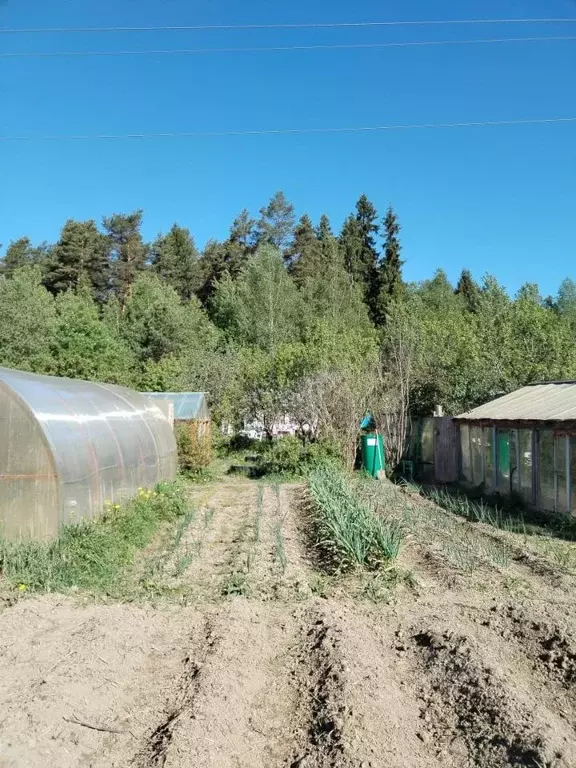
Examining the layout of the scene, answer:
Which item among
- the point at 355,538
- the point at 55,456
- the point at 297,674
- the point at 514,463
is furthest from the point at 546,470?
the point at 297,674

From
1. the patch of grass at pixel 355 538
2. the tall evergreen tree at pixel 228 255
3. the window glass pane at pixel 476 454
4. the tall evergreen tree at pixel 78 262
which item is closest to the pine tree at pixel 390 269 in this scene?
the tall evergreen tree at pixel 228 255

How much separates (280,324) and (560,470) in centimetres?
3110

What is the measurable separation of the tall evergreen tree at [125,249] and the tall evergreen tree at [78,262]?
3.43ft

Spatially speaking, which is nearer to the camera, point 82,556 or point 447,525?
point 82,556

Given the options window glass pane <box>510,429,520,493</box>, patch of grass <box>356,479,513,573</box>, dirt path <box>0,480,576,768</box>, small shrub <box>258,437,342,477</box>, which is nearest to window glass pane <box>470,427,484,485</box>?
patch of grass <box>356,479,513,573</box>

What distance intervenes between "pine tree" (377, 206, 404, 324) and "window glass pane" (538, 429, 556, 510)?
3428 cm

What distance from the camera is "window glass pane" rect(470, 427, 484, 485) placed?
1833 cm

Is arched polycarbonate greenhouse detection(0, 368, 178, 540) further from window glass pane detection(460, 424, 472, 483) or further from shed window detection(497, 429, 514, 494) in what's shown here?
window glass pane detection(460, 424, 472, 483)

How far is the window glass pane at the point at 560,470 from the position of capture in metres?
12.9

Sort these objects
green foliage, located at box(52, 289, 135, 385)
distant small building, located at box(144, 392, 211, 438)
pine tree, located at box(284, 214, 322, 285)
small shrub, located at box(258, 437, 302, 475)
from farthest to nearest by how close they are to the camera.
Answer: pine tree, located at box(284, 214, 322, 285) < green foliage, located at box(52, 289, 135, 385) < distant small building, located at box(144, 392, 211, 438) < small shrub, located at box(258, 437, 302, 475)

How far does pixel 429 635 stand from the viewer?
238 inches

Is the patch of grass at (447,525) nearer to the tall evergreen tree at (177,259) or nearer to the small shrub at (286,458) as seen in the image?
the small shrub at (286,458)

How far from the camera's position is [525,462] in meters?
15.0

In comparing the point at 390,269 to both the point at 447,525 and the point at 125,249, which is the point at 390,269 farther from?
the point at 447,525
